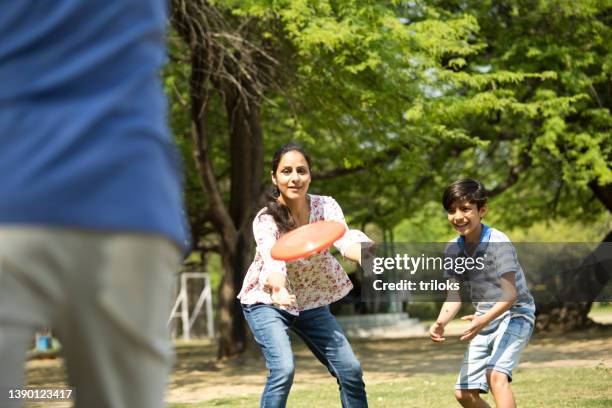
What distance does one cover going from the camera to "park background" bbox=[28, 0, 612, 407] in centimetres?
1364

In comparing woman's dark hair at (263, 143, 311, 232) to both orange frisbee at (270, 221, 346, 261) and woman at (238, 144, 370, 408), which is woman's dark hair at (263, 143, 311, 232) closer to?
woman at (238, 144, 370, 408)

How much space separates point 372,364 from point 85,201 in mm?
15588

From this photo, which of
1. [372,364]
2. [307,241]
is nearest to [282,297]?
[307,241]

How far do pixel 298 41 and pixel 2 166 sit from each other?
11944 millimetres

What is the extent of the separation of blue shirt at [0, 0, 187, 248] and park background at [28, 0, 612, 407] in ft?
25.7

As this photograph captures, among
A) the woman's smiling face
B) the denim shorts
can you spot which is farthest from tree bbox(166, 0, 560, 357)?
the denim shorts

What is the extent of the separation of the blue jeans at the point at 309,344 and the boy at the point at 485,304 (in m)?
0.65

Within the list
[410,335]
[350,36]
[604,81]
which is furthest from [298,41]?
[410,335]

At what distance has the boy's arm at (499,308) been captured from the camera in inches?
233

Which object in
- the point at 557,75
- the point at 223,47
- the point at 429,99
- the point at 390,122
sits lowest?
the point at 390,122

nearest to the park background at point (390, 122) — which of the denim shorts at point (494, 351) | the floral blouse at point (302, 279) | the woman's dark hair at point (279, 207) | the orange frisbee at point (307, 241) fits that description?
the denim shorts at point (494, 351)

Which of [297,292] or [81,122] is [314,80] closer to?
[297,292]

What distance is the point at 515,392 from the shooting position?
10492 millimetres

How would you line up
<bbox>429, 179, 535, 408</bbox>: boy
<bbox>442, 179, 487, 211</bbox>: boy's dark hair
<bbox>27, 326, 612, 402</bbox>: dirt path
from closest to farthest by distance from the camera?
<bbox>429, 179, 535, 408</bbox>: boy < <bbox>442, 179, 487, 211</bbox>: boy's dark hair < <bbox>27, 326, 612, 402</bbox>: dirt path
